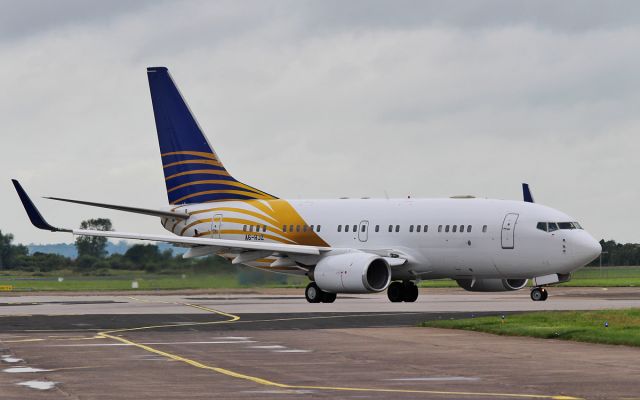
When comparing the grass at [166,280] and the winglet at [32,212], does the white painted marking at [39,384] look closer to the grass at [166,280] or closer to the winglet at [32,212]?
the winglet at [32,212]

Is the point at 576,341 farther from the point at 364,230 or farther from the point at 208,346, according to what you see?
the point at 364,230

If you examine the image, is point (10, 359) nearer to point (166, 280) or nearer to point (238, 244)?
point (238, 244)

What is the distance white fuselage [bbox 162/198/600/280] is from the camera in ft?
151

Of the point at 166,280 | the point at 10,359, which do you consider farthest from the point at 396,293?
the point at 10,359

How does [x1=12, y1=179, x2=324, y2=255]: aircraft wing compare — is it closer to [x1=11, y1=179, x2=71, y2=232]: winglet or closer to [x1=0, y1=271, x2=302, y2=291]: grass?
[x1=11, y1=179, x2=71, y2=232]: winglet

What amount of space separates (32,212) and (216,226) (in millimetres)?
9156

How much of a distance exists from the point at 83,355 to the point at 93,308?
75.2ft

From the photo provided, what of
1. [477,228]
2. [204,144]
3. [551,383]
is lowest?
[551,383]

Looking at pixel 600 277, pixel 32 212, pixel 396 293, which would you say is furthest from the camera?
pixel 600 277

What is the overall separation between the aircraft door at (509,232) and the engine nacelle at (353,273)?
15.4 feet

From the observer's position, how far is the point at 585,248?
45906 millimetres

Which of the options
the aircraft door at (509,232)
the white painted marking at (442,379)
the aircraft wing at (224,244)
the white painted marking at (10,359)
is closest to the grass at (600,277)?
the aircraft wing at (224,244)

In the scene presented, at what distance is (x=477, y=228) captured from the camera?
4706cm

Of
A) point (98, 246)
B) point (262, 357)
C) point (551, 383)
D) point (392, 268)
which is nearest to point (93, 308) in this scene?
point (392, 268)
